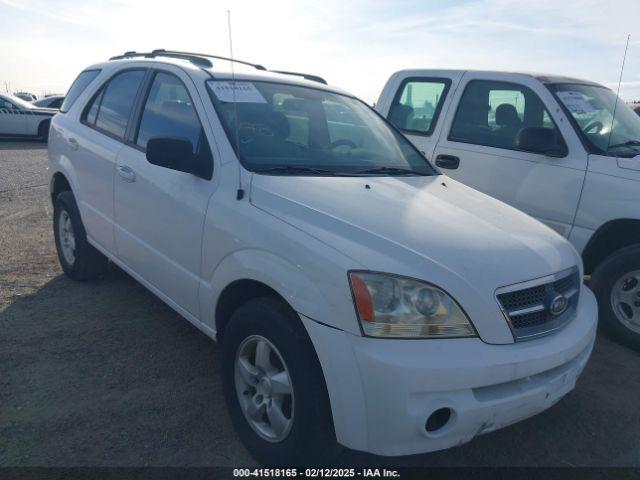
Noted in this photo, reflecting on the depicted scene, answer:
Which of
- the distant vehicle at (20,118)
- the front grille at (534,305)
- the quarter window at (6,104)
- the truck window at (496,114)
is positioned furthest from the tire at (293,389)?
the quarter window at (6,104)

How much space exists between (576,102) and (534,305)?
2737 millimetres

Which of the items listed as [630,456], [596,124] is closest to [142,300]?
[630,456]

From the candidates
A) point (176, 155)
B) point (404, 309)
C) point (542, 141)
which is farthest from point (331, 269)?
point (542, 141)

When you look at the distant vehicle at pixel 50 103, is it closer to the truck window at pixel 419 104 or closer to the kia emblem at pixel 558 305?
the truck window at pixel 419 104

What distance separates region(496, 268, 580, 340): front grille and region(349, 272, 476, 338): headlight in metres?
0.23

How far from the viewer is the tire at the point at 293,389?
6.98ft

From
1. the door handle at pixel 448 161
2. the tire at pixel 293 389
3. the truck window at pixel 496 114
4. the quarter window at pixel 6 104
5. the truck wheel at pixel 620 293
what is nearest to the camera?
the tire at pixel 293 389

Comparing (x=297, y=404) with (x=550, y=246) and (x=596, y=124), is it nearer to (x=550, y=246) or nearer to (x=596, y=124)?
(x=550, y=246)

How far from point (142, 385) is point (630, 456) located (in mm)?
2661

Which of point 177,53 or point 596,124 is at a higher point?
point 177,53

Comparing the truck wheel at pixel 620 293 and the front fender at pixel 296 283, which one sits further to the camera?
the truck wheel at pixel 620 293

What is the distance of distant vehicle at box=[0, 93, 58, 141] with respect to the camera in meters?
15.7

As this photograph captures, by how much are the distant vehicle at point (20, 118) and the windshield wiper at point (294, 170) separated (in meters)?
15.5

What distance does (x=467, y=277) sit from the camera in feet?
7.02
